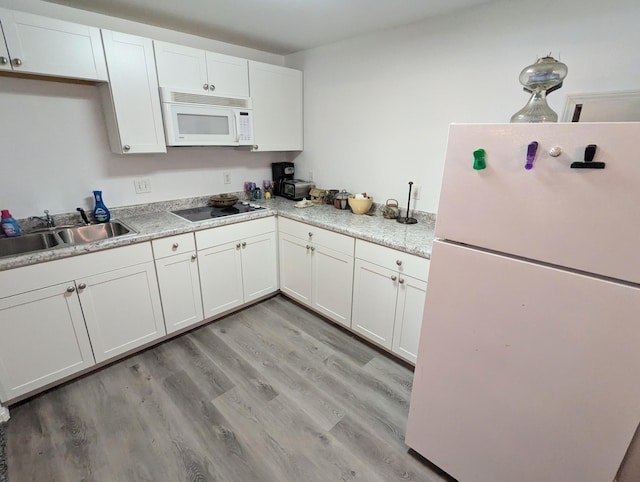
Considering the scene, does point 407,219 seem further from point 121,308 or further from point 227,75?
point 121,308

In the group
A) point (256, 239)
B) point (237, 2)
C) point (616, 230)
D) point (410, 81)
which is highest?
point (237, 2)

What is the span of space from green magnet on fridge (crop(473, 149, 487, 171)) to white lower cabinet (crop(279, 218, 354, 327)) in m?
1.22

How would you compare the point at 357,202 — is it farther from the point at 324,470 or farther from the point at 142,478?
the point at 142,478

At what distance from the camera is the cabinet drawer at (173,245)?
6.87 feet

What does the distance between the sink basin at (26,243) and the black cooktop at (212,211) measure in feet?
2.71

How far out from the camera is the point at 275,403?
5.99 feet

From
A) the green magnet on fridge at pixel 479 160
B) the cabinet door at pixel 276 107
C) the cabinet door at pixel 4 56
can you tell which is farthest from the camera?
the cabinet door at pixel 276 107

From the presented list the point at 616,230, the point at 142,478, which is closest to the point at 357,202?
the point at 616,230

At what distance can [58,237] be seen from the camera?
2.08 meters

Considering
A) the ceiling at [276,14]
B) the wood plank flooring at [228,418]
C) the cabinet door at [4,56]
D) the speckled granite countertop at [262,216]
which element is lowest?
the wood plank flooring at [228,418]

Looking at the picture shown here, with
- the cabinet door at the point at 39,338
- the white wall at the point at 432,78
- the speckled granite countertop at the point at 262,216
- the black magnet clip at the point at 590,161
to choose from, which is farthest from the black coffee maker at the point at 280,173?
the black magnet clip at the point at 590,161

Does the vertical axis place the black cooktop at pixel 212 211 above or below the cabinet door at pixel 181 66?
below

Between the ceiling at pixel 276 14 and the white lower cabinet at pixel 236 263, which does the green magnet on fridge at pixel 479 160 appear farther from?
the white lower cabinet at pixel 236 263

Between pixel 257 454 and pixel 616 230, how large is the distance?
1734 millimetres
